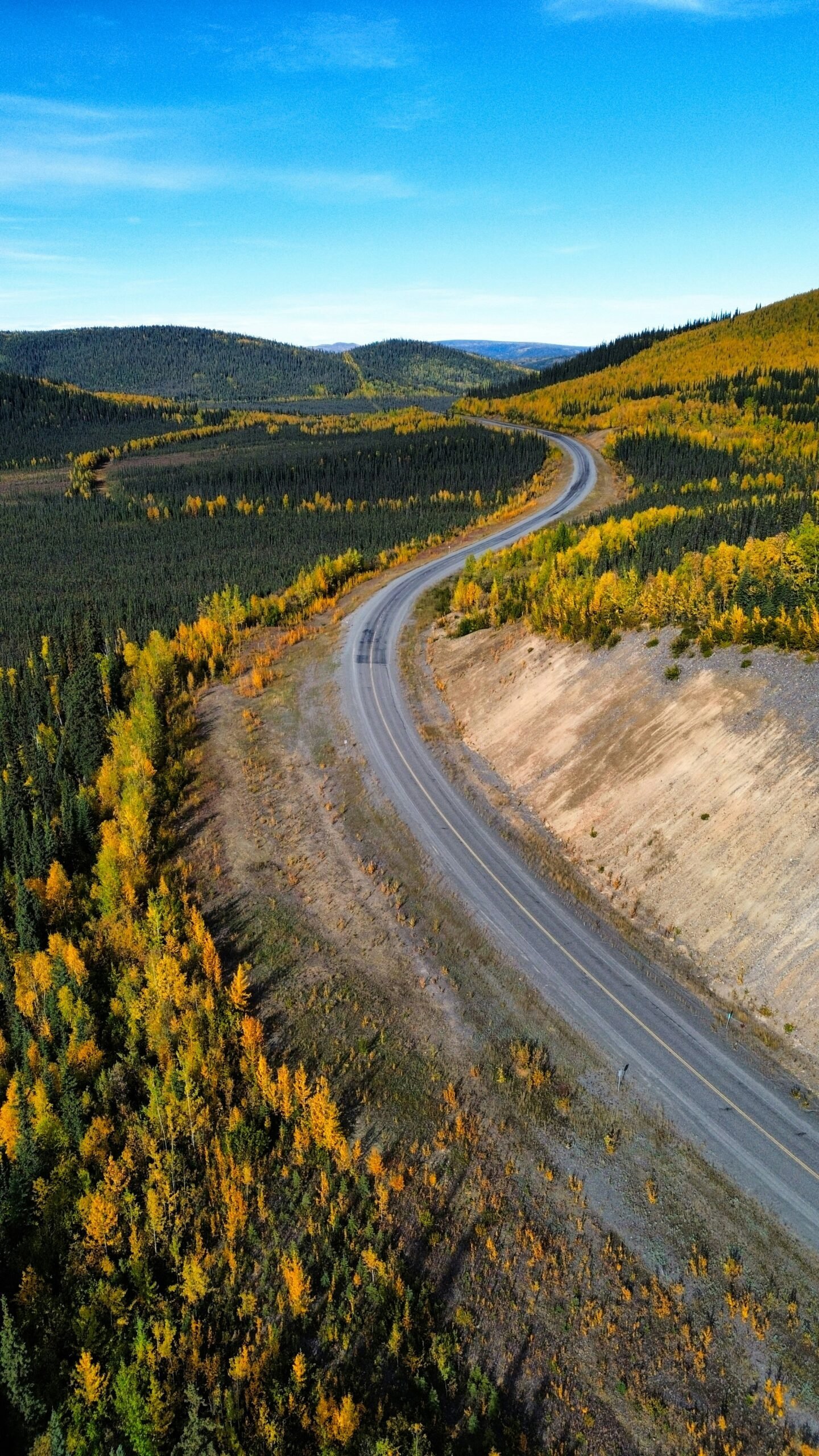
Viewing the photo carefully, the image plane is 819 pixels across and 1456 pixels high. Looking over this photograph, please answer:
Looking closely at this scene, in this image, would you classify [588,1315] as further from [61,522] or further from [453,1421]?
[61,522]

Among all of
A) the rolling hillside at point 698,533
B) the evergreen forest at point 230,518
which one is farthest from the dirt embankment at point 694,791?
the evergreen forest at point 230,518

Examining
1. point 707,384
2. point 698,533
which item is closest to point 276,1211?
point 698,533

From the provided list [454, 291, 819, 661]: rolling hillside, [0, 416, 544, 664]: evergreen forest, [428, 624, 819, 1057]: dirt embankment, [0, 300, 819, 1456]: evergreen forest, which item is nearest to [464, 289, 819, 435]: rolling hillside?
[454, 291, 819, 661]: rolling hillside

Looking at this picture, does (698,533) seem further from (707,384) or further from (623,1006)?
(707,384)

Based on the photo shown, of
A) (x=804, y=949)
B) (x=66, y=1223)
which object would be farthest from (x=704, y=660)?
(x=66, y=1223)

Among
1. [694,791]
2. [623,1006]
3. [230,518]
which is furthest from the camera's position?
[230,518]

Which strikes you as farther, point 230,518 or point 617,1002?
point 230,518

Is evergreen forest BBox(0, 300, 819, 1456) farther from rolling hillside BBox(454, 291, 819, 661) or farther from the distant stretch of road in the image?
the distant stretch of road
